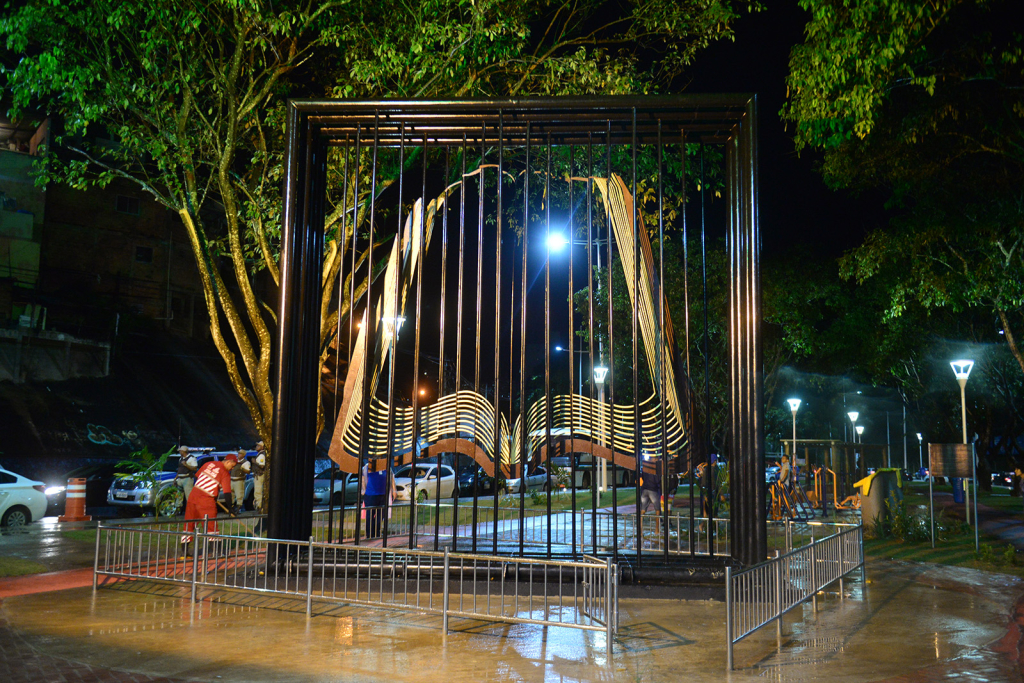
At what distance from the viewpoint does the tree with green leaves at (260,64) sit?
1352 centimetres

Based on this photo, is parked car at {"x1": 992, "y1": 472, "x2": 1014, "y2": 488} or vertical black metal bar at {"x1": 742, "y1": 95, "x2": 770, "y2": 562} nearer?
vertical black metal bar at {"x1": 742, "y1": 95, "x2": 770, "y2": 562}

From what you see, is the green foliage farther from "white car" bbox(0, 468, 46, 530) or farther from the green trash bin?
the green trash bin

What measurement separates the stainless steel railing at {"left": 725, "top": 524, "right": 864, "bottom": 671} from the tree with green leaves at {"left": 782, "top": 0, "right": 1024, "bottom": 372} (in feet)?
22.8

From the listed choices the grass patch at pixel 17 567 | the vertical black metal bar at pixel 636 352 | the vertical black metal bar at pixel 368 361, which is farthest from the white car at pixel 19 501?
the vertical black metal bar at pixel 636 352

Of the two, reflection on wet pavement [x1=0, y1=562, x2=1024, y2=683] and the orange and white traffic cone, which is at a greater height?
the orange and white traffic cone

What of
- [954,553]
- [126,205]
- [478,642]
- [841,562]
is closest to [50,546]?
[478,642]

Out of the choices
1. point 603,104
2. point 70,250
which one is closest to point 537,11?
point 603,104

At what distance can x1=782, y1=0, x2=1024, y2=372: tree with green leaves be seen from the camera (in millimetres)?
12570

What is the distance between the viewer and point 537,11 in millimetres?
15203

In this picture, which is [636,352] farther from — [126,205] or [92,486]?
[126,205]

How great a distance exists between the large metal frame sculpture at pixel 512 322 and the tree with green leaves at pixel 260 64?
1798 mm

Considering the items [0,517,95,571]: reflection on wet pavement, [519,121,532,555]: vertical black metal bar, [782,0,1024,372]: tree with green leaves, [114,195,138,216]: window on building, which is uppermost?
[114,195,138,216]: window on building

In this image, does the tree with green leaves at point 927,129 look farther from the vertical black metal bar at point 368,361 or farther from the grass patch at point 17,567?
the grass patch at point 17,567

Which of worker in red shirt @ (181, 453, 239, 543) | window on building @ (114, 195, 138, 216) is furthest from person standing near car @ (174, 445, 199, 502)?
window on building @ (114, 195, 138, 216)
